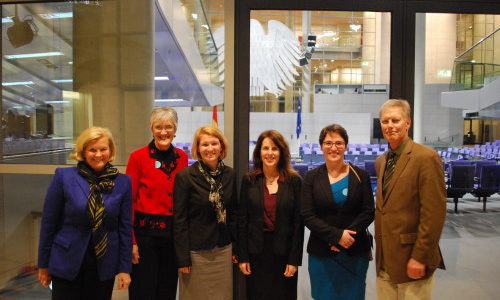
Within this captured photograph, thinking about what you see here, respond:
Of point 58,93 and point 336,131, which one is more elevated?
point 58,93

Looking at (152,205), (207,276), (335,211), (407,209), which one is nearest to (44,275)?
(152,205)

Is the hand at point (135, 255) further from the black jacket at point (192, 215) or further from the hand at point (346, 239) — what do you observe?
the hand at point (346, 239)

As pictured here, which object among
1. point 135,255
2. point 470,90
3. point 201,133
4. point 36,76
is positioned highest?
point 470,90

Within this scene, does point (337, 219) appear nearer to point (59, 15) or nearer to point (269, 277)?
point (269, 277)

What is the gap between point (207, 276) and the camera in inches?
88.5

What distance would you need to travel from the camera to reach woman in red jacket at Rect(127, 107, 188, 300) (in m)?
2.23

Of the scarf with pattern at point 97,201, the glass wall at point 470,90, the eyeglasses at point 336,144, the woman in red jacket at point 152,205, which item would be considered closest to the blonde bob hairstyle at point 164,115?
the woman in red jacket at point 152,205

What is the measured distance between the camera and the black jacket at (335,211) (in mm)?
2137

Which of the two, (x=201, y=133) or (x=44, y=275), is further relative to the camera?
(x=201, y=133)

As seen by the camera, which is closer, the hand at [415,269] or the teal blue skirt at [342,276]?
the hand at [415,269]

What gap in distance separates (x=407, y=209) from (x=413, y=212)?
0.11 feet

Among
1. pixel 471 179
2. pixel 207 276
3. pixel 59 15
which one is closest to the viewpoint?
pixel 207 276

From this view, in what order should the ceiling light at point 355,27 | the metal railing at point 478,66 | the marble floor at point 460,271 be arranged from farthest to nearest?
the ceiling light at point 355,27 → the metal railing at point 478,66 → the marble floor at point 460,271

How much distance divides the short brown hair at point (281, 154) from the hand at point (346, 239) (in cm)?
45
